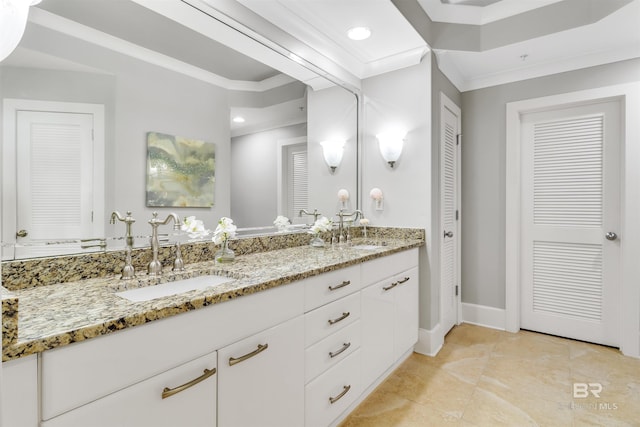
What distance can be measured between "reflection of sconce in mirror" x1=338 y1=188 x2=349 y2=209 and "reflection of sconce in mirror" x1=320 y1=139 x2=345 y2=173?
187 mm

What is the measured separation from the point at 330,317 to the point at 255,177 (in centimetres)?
96

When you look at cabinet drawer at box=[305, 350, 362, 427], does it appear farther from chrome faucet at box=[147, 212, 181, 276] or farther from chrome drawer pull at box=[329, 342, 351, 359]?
chrome faucet at box=[147, 212, 181, 276]

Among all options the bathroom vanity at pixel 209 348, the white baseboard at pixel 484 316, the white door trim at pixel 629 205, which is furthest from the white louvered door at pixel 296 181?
the white door trim at pixel 629 205

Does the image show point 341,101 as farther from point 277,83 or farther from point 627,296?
point 627,296

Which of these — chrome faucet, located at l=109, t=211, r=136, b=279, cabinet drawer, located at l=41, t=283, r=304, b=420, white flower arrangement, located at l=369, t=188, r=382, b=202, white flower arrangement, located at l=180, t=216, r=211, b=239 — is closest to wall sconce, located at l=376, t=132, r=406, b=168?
white flower arrangement, located at l=369, t=188, r=382, b=202

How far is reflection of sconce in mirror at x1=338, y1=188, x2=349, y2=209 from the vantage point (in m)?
2.70

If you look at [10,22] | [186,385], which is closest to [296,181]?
[186,385]

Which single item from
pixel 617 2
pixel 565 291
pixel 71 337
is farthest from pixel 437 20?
pixel 71 337

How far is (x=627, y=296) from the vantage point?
98.0 inches

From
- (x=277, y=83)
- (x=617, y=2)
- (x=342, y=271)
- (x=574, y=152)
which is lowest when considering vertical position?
(x=342, y=271)

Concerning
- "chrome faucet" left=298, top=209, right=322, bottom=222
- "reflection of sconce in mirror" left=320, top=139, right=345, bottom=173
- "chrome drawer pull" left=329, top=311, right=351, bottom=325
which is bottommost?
"chrome drawer pull" left=329, top=311, right=351, bottom=325

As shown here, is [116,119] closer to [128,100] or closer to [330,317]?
[128,100]

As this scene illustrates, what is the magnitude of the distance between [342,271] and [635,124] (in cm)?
250

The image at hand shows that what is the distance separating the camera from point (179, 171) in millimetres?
1644
